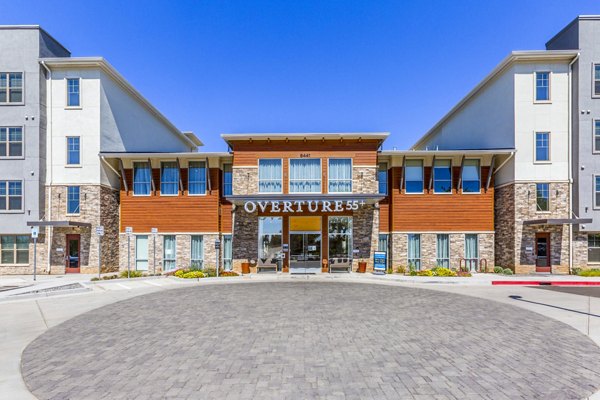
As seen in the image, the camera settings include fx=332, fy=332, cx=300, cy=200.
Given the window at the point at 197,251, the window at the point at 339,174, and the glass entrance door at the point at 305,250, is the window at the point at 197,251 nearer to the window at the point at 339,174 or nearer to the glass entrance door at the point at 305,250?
the glass entrance door at the point at 305,250

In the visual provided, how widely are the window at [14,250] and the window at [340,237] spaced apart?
20095 mm

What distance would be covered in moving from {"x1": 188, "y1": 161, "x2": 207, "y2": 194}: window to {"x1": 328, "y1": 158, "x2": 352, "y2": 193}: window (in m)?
8.85

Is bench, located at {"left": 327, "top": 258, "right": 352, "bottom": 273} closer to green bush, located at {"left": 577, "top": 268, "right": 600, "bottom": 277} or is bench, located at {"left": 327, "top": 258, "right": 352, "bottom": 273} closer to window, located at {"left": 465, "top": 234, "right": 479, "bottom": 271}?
window, located at {"left": 465, "top": 234, "right": 479, "bottom": 271}

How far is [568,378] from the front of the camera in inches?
234

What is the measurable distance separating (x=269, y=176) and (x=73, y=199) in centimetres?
1307

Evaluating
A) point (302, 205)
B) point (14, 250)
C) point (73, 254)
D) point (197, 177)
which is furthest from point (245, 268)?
point (14, 250)

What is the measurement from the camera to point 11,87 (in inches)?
843

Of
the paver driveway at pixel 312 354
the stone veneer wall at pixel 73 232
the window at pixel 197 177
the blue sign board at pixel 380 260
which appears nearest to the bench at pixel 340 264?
the blue sign board at pixel 380 260

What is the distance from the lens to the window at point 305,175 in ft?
74.4

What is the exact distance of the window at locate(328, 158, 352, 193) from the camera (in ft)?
74.4

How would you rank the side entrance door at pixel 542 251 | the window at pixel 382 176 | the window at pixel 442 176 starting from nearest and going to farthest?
the side entrance door at pixel 542 251 < the window at pixel 442 176 < the window at pixel 382 176

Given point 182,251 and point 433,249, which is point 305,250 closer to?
point 182,251

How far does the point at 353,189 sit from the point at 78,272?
19086 millimetres

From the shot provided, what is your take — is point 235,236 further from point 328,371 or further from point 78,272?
point 328,371
